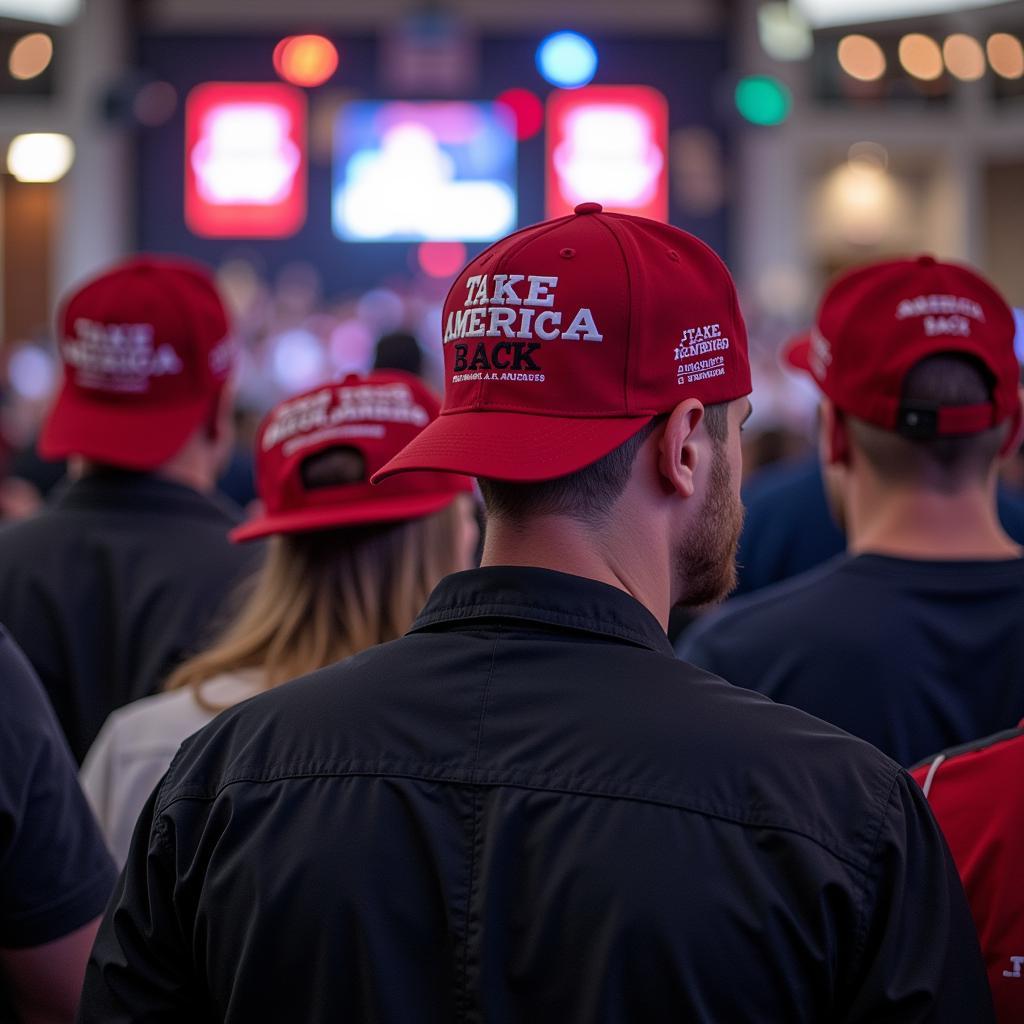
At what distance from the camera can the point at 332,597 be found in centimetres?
174

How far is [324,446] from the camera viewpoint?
1.82 meters

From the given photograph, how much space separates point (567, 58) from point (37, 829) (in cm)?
1210

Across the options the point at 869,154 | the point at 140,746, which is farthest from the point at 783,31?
the point at 140,746

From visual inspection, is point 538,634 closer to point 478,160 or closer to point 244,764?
point 244,764

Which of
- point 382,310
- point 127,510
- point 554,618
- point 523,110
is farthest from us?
point 523,110

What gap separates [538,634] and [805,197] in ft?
42.2

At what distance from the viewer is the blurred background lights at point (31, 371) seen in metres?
10.3

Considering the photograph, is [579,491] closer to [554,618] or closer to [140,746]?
[554,618]

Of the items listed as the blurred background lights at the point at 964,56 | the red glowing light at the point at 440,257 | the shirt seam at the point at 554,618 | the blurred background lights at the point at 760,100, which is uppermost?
the blurred background lights at the point at 964,56

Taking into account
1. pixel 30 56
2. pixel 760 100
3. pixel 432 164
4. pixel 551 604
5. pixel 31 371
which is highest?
pixel 30 56

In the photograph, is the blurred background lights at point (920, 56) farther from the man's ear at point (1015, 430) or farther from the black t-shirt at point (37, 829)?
the black t-shirt at point (37, 829)

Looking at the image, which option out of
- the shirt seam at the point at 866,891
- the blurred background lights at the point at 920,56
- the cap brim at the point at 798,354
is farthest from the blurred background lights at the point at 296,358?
the shirt seam at the point at 866,891

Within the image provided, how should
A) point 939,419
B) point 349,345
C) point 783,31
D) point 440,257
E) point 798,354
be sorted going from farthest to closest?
1. point 440,257
2. point 783,31
3. point 349,345
4. point 798,354
5. point 939,419

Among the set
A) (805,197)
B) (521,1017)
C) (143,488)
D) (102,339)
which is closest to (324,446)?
(143,488)
